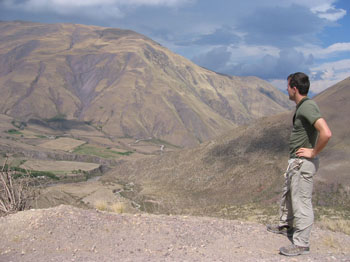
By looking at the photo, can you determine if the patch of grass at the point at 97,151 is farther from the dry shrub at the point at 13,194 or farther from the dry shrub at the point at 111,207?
the dry shrub at the point at 13,194

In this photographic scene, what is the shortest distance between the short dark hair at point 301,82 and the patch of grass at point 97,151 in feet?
452

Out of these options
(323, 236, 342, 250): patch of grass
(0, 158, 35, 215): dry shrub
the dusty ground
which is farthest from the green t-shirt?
(0, 158, 35, 215): dry shrub

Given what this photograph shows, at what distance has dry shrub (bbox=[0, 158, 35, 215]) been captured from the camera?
11180 millimetres

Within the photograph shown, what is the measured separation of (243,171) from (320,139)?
48.0 meters

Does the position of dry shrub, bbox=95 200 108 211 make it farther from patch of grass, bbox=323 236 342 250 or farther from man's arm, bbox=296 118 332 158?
man's arm, bbox=296 118 332 158

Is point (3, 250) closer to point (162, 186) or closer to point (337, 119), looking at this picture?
point (337, 119)

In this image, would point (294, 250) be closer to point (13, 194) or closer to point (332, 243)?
point (332, 243)

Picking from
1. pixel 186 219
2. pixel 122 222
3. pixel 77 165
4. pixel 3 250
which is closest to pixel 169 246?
pixel 122 222

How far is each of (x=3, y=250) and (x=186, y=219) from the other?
5.33m

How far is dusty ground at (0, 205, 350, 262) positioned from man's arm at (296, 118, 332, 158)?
2.19 m

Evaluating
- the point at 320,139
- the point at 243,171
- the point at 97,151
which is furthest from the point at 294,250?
the point at 97,151

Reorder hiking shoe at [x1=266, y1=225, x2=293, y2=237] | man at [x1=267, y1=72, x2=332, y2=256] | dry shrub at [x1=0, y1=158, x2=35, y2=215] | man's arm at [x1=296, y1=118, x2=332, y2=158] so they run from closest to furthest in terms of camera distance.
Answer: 1. man's arm at [x1=296, y1=118, x2=332, y2=158]
2. man at [x1=267, y1=72, x2=332, y2=256]
3. hiking shoe at [x1=266, y1=225, x2=293, y2=237]
4. dry shrub at [x1=0, y1=158, x2=35, y2=215]

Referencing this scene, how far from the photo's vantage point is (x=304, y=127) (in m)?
7.98

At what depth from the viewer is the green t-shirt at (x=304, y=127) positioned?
773 centimetres
